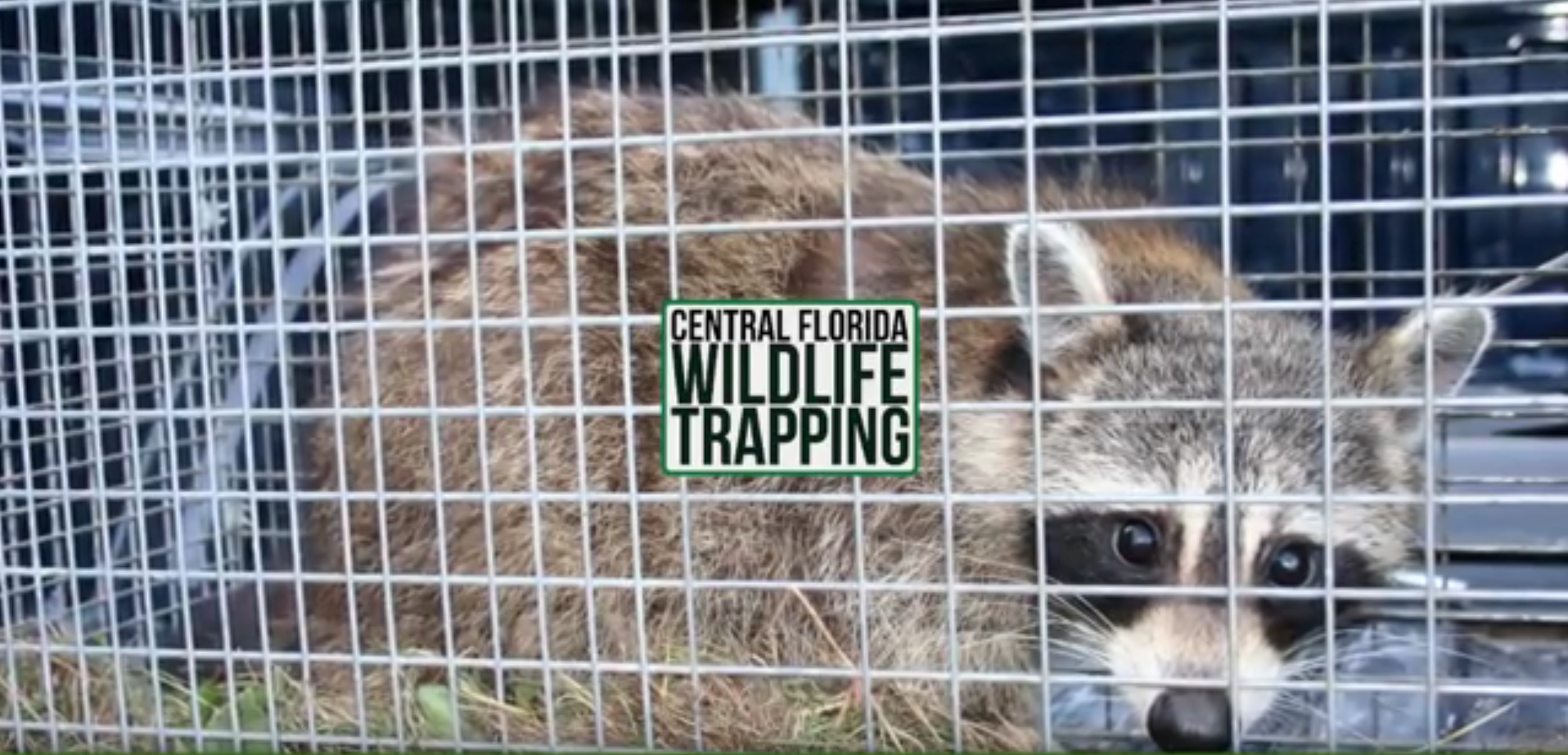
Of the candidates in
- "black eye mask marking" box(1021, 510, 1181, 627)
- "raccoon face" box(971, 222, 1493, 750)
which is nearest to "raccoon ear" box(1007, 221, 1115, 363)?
"raccoon face" box(971, 222, 1493, 750)

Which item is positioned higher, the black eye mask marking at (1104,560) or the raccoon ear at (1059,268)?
the raccoon ear at (1059,268)

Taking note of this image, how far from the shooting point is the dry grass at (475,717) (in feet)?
7.22

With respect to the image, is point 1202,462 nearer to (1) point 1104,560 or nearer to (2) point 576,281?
(1) point 1104,560

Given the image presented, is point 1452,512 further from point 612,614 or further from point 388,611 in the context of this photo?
point 388,611

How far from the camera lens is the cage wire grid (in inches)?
75.5

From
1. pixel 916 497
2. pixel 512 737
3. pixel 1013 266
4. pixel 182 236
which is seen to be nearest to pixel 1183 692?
pixel 916 497

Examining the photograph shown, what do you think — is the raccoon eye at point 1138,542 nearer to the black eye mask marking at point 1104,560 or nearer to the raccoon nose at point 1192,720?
the black eye mask marking at point 1104,560

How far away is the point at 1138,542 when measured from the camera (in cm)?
245

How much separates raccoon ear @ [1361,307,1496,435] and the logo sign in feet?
3.32

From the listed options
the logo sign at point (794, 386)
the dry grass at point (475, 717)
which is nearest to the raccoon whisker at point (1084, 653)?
the dry grass at point (475, 717)

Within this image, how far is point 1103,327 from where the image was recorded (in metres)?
2.60

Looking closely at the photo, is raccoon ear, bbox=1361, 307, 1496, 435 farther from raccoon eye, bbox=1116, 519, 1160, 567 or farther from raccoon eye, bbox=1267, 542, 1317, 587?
raccoon eye, bbox=1116, 519, 1160, 567

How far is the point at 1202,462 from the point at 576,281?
97 cm

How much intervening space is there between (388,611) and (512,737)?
266 millimetres
